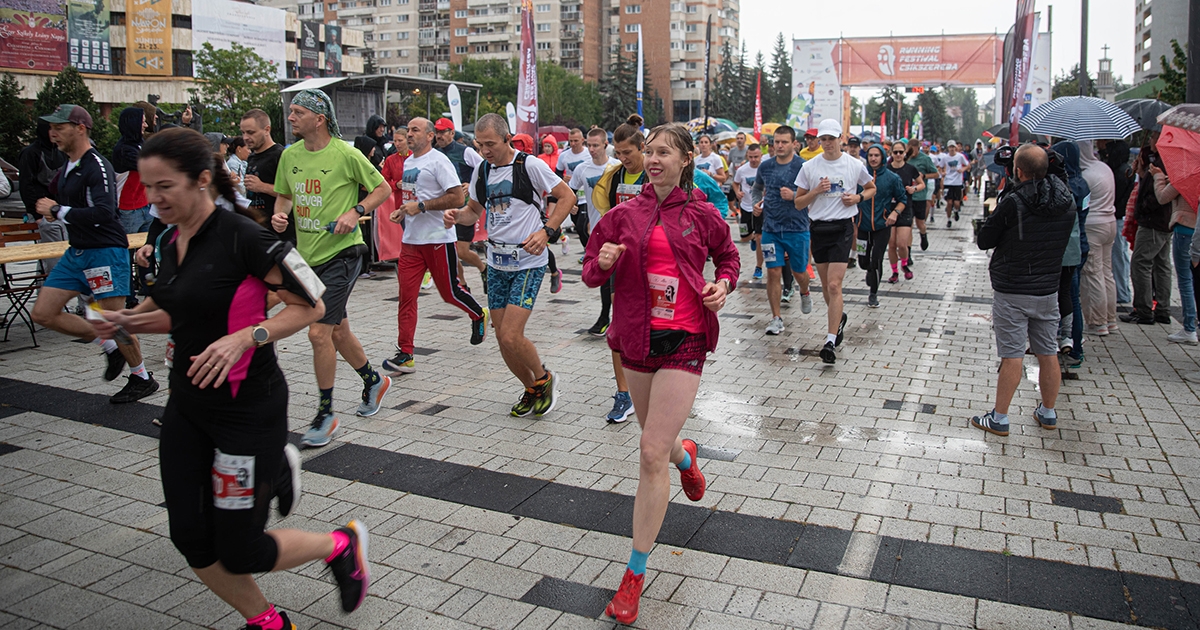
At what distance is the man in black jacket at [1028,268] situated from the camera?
17.6ft

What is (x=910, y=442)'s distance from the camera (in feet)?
18.1

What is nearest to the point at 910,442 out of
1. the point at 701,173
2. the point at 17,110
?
the point at 701,173

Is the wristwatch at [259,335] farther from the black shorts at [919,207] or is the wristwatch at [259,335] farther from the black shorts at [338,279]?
the black shorts at [919,207]

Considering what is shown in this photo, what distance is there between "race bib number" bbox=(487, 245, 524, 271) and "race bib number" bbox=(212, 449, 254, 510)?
328cm

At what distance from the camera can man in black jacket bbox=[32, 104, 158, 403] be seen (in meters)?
6.01

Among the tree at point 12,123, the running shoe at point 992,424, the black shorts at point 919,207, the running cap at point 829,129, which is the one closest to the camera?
the running shoe at point 992,424

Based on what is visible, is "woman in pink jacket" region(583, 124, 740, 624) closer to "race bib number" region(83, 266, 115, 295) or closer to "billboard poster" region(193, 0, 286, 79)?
"race bib number" region(83, 266, 115, 295)

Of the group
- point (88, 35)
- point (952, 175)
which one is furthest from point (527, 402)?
point (88, 35)

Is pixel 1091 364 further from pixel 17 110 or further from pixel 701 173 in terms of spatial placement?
pixel 17 110

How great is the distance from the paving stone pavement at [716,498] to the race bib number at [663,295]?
3.71 ft

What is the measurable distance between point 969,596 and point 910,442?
2067 millimetres

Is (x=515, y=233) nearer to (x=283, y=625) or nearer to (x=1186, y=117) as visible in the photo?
(x=283, y=625)

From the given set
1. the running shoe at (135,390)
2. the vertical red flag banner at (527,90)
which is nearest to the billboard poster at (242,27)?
the vertical red flag banner at (527,90)

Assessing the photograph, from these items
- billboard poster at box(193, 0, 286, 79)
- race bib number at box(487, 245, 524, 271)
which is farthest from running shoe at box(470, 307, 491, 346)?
billboard poster at box(193, 0, 286, 79)
